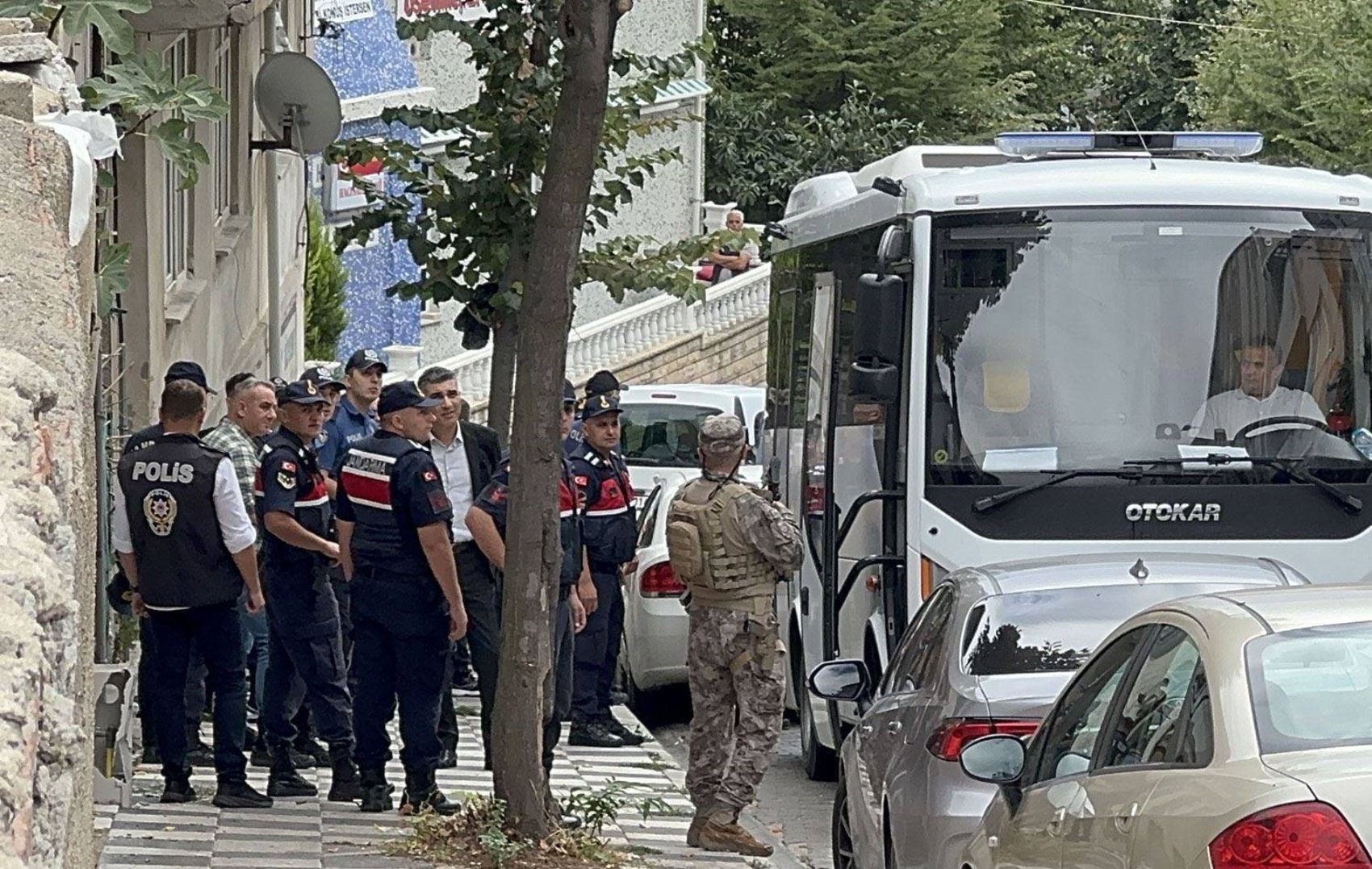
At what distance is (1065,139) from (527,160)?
13.8ft

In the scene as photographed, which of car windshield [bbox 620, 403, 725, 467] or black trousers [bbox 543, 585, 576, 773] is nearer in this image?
black trousers [bbox 543, 585, 576, 773]

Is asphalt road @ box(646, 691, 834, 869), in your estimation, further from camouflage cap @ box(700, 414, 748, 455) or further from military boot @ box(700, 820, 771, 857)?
camouflage cap @ box(700, 414, 748, 455)

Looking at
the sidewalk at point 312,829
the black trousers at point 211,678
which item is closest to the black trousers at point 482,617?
the sidewalk at point 312,829

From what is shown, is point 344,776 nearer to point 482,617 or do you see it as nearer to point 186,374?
point 482,617

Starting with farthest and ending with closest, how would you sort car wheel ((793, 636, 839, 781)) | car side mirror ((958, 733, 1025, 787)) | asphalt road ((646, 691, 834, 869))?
car wheel ((793, 636, 839, 781)), asphalt road ((646, 691, 834, 869)), car side mirror ((958, 733, 1025, 787))

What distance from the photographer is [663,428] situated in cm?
2161

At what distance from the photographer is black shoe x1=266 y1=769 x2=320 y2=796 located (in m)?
10.2

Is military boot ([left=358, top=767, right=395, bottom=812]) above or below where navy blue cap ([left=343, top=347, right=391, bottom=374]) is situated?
below

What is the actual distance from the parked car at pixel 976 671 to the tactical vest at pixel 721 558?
4.91 feet

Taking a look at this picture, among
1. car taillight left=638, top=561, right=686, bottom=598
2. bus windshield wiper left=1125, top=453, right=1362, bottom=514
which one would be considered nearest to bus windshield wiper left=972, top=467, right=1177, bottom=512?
bus windshield wiper left=1125, top=453, right=1362, bottom=514

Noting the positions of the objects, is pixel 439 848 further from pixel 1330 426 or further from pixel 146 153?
pixel 146 153

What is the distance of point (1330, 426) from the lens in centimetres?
1020

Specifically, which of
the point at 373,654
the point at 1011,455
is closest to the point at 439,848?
the point at 373,654

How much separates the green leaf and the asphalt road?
4586 mm
